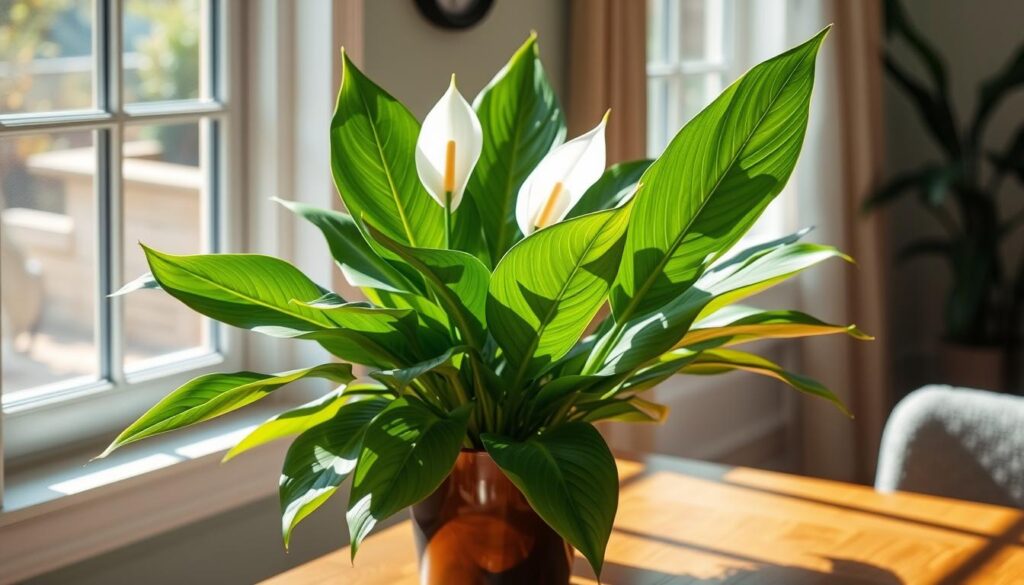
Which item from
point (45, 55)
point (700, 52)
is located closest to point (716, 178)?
point (45, 55)

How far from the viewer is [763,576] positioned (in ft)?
4.97

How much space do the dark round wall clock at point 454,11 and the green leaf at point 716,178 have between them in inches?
48.1

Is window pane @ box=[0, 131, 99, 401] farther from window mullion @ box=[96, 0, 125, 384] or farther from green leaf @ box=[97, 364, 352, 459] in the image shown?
green leaf @ box=[97, 364, 352, 459]

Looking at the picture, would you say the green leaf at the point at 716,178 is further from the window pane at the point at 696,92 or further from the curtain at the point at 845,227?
the curtain at the point at 845,227

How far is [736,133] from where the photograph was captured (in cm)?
117

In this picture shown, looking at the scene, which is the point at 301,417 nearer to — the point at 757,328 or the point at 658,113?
the point at 757,328

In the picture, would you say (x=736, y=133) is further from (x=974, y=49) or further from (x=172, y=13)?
(x=974, y=49)

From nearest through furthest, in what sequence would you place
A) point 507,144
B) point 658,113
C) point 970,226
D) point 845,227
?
point 507,144 → point 658,113 → point 845,227 → point 970,226

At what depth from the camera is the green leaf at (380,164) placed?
1317 millimetres

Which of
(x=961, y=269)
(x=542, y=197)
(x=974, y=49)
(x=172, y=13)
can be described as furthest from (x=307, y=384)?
(x=974, y=49)

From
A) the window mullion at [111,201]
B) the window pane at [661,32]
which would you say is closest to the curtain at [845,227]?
the window pane at [661,32]

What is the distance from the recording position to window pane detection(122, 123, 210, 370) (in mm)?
2117

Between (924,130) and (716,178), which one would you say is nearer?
(716,178)

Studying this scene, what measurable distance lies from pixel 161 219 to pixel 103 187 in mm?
136
